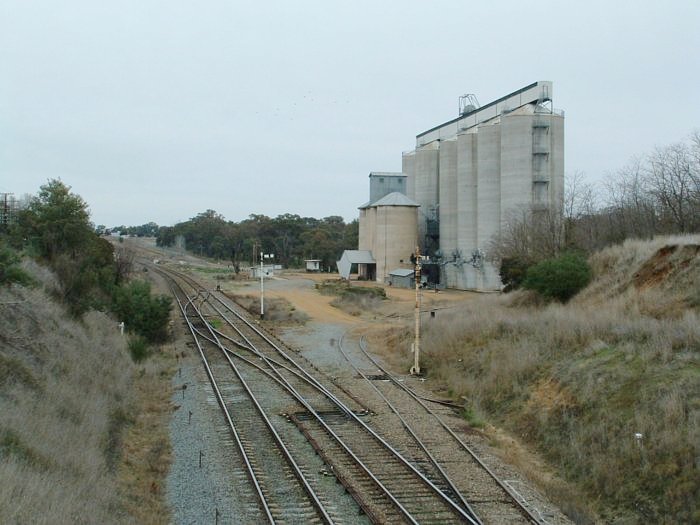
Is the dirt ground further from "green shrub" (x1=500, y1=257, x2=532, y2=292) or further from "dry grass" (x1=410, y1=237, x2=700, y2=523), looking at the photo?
"green shrub" (x1=500, y1=257, x2=532, y2=292)

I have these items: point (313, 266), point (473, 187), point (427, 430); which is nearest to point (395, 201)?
point (473, 187)

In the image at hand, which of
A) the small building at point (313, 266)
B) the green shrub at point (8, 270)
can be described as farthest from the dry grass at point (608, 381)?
the small building at point (313, 266)

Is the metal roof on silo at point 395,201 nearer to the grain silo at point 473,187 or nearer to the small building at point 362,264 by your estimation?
the grain silo at point 473,187

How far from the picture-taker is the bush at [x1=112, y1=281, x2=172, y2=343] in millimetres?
28891

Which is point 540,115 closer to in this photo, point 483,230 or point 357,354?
point 483,230

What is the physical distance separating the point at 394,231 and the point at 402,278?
235 inches

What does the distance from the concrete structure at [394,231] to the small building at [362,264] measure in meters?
2.54

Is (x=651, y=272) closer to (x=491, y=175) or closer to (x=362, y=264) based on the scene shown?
(x=491, y=175)

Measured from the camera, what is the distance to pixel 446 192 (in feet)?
216

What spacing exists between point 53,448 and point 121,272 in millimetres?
33805

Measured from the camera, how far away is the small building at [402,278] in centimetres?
6159

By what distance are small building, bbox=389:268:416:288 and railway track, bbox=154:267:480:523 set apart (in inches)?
1457

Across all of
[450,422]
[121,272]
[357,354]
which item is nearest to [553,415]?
[450,422]

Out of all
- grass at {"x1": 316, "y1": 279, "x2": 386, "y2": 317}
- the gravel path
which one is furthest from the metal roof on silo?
the gravel path
